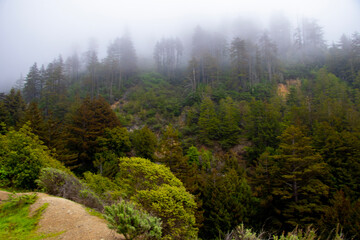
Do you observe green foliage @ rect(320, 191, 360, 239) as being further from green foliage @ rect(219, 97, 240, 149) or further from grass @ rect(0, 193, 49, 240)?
green foliage @ rect(219, 97, 240, 149)

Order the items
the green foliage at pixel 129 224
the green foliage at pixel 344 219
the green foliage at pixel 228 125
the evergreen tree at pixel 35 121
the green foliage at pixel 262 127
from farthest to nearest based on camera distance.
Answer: the green foliage at pixel 228 125
the green foliage at pixel 262 127
the evergreen tree at pixel 35 121
the green foliage at pixel 344 219
the green foliage at pixel 129 224

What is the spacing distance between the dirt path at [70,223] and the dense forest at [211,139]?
218cm

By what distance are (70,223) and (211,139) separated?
26.6 metres

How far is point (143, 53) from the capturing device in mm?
77250

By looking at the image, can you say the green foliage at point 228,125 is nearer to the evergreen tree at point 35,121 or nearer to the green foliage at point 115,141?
the green foliage at point 115,141

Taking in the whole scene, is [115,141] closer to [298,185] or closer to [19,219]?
[19,219]

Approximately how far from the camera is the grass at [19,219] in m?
5.02

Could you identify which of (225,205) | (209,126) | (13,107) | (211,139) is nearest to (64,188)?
(225,205)

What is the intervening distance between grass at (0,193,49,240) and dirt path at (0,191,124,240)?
0.19 m

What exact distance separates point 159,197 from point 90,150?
65.6ft

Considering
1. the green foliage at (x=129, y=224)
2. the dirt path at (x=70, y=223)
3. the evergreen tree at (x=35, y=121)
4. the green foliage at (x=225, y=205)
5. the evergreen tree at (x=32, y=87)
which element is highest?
the evergreen tree at (x=32, y=87)

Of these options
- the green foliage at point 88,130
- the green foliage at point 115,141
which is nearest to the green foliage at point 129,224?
the green foliage at point 115,141

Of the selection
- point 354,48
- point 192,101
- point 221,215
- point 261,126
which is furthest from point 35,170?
point 354,48

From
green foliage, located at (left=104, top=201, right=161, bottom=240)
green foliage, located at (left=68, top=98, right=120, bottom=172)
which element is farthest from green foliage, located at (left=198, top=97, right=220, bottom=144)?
green foliage, located at (left=104, top=201, right=161, bottom=240)
